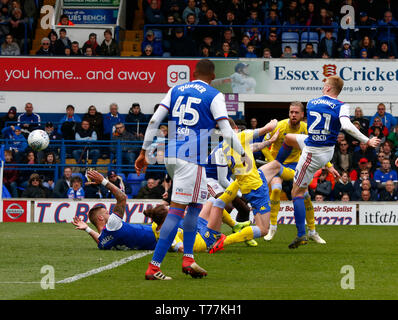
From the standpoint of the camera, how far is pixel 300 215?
40.4 feet

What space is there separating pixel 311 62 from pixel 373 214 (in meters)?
5.75

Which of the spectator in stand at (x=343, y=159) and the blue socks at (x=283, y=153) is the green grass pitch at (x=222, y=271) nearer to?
the blue socks at (x=283, y=153)

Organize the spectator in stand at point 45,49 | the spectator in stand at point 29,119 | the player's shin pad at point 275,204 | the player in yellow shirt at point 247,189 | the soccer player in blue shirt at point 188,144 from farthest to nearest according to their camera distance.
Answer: the spectator in stand at point 45,49 < the spectator in stand at point 29,119 < the player's shin pad at point 275,204 < the player in yellow shirt at point 247,189 < the soccer player in blue shirt at point 188,144

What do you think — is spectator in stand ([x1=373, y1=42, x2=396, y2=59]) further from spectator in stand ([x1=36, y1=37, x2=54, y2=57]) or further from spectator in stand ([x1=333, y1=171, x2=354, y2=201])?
spectator in stand ([x1=36, y1=37, x2=54, y2=57])

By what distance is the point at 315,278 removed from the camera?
838 cm

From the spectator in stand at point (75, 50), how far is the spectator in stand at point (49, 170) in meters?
4.02

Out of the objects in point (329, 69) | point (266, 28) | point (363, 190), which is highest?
point (266, 28)

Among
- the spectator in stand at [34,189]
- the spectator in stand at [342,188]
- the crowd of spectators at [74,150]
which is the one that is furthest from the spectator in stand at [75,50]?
the spectator in stand at [342,188]

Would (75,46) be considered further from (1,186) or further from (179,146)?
(179,146)

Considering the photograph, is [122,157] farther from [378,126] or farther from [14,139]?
[378,126]

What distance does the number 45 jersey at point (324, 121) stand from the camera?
11.8m

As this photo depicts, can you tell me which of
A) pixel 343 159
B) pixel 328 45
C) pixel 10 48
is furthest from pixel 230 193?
pixel 10 48

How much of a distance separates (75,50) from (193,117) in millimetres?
16648
